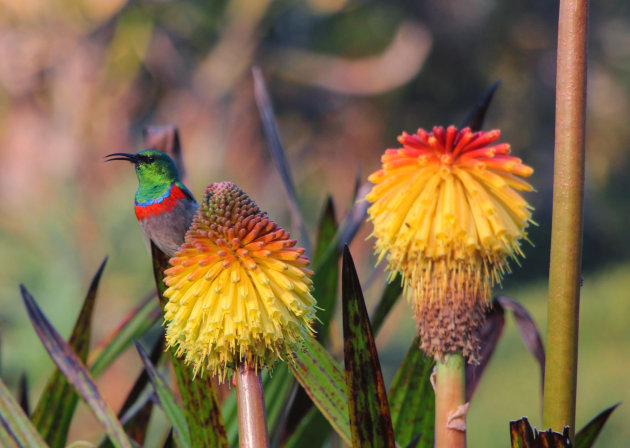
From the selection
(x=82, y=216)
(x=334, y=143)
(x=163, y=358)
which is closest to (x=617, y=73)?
(x=334, y=143)

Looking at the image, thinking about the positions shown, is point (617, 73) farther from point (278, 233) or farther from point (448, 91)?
point (278, 233)

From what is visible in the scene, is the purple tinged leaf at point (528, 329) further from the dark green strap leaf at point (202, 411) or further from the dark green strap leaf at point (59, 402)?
the dark green strap leaf at point (59, 402)

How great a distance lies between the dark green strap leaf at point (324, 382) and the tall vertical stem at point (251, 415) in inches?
2.9

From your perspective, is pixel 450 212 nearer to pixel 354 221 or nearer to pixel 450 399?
pixel 450 399

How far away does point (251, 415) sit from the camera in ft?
1.39

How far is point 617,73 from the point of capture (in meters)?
3.90

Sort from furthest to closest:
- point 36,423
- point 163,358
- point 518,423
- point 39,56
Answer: point 39,56 < point 163,358 < point 36,423 < point 518,423

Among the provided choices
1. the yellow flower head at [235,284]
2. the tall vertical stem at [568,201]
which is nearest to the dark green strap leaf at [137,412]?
the yellow flower head at [235,284]

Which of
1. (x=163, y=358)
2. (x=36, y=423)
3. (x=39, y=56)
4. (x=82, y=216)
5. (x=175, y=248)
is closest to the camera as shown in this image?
(x=175, y=248)

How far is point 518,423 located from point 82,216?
256cm

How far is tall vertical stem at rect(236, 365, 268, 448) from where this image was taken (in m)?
0.42

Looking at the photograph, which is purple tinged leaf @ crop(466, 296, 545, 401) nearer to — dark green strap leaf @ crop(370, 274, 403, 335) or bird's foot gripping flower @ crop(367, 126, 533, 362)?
dark green strap leaf @ crop(370, 274, 403, 335)

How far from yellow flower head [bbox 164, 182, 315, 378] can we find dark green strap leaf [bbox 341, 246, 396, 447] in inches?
1.1

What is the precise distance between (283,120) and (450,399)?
355cm
